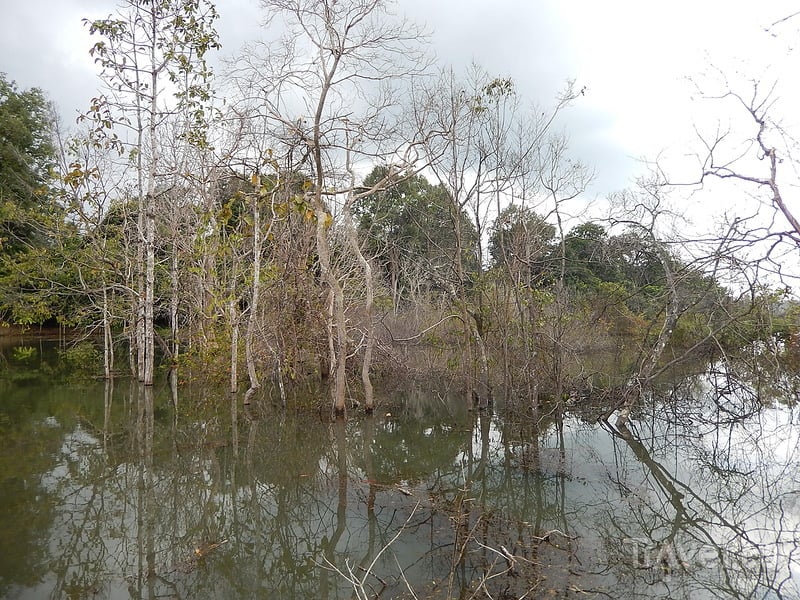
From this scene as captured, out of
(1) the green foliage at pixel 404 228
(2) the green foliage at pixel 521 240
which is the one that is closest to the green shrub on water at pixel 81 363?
(1) the green foliage at pixel 404 228

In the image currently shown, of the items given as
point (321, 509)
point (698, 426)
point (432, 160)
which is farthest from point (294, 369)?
point (698, 426)

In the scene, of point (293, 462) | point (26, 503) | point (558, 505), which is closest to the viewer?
point (26, 503)

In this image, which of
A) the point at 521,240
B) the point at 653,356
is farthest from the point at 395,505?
the point at 521,240

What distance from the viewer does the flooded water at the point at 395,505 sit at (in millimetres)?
4609

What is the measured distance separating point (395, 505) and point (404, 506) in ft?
0.37

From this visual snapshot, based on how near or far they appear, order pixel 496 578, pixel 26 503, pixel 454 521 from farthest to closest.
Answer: pixel 26 503 → pixel 454 521 → pixel 496 578

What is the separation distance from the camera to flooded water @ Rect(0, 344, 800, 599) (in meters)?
4.61

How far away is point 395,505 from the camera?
639 cm

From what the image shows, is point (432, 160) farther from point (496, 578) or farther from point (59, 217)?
point (59, 217)

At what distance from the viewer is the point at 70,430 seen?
9.59m

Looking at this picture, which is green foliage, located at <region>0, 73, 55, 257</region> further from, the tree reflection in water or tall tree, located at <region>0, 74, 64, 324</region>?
the tree reflection in water

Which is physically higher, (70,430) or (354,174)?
(354,174)

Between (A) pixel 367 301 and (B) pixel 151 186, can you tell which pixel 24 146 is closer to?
(B) pixel 151 186

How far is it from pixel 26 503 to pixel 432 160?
7919 millimetres
